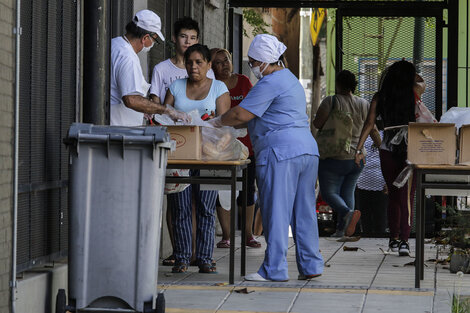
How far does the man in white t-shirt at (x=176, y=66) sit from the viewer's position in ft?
30.4

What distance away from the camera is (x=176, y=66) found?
→ 30.9 ft

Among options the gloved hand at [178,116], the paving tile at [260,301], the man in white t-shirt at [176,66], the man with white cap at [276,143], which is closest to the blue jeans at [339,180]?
the man in white t-shirt at [176,66]

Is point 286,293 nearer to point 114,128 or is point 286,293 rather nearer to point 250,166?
point 114,128

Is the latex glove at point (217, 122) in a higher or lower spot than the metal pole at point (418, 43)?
lower

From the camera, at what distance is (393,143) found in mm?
10336

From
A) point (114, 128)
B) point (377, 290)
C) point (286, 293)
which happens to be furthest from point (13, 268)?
point (377, 290)

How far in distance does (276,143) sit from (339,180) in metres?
3.69

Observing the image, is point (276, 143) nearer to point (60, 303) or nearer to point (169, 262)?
point (169, 262)

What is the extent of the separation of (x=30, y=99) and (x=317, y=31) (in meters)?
22.2

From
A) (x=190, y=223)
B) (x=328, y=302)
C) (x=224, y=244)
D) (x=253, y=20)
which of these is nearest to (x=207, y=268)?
(x=190, y=223)

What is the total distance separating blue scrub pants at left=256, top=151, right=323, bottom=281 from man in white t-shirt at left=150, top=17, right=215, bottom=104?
4.48ft

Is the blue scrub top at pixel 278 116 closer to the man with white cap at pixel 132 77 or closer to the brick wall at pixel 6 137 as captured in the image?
the man with white cap at pixel 132 77

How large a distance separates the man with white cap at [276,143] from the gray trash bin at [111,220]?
6.96 ft

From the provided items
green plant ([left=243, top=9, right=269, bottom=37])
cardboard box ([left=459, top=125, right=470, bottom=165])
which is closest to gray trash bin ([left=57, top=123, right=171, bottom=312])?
cardboard box ([left=459, top=125, right=470, bottom=165])
